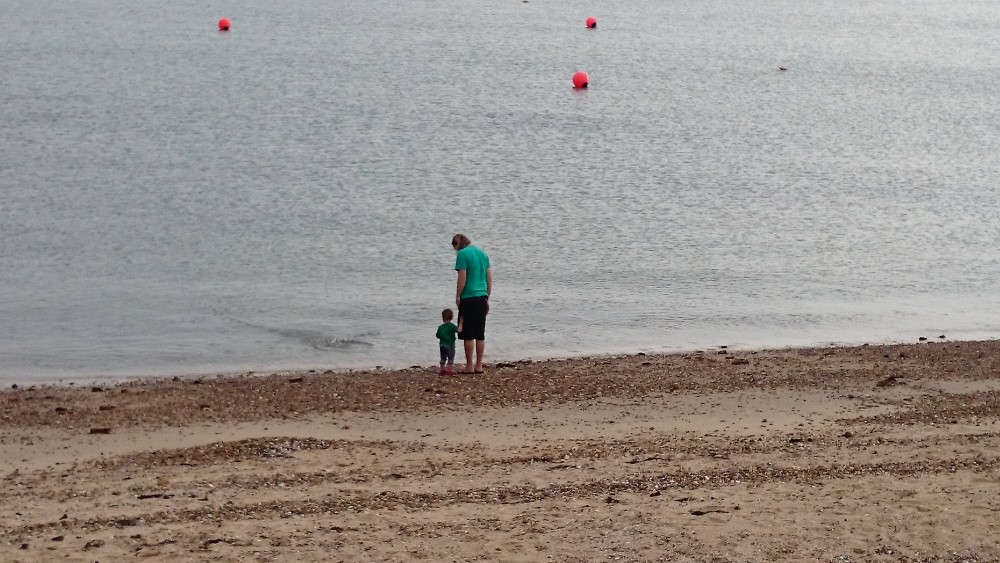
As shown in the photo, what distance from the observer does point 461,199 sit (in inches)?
1008

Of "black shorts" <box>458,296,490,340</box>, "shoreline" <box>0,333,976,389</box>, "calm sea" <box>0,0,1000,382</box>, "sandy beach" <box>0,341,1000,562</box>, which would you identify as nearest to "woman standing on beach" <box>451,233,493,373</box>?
"black shorts" <box>458,296,490,340</box>

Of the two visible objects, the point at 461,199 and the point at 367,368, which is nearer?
the point at 367,368

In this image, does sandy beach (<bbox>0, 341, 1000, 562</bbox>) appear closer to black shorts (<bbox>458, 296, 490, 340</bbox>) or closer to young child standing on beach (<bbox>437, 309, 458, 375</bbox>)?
young child standing on beach (<bbox>437, 309, 458, 375</bbox>)

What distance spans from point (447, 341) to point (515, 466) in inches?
139

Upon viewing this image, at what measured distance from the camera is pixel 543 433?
10.9 meters

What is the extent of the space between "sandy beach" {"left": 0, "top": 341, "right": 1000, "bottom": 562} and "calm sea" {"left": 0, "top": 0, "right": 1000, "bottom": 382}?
8.92 feet

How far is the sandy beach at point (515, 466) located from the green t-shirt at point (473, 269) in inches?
36.5

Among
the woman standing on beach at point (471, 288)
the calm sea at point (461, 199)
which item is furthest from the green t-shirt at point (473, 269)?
the calm sea at point (461, 199)

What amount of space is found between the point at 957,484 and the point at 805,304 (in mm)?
9464

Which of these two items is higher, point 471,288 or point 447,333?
point 471,288

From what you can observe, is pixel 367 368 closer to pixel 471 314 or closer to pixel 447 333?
pixel 447 333

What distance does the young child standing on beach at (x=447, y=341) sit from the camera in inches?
516

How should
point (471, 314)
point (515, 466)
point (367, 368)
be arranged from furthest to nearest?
point (367, 368), point (471, 314), point (515, 466)

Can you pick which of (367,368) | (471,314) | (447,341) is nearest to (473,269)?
(471,314)
